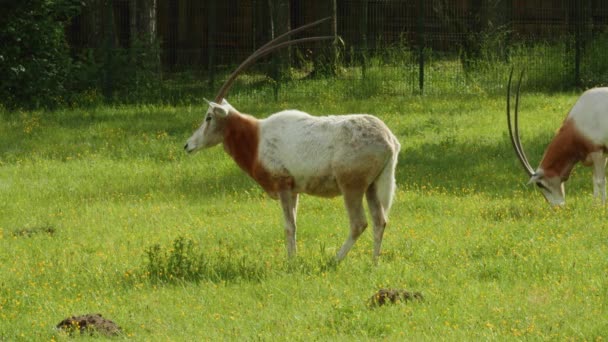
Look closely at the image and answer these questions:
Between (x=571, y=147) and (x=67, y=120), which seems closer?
(x=571, y=147)

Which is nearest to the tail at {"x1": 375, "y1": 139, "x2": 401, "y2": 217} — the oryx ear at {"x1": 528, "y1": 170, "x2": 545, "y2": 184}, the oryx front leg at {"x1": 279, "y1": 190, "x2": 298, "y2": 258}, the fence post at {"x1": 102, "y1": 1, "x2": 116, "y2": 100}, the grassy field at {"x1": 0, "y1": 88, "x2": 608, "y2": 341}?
the grassy field at {"x1": 0, "y1": 88, "x2": 608, "y2": 341}

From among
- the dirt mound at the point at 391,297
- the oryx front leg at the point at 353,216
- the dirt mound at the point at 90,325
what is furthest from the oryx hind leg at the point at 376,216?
the dirt mound at the point at 90,325

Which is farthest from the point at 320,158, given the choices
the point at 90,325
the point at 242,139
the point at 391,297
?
the point at 90,325

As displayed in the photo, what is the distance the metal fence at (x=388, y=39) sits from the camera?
2222 centimetres

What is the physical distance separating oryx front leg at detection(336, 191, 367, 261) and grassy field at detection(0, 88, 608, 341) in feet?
0.58

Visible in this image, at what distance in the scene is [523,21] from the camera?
29.3 m

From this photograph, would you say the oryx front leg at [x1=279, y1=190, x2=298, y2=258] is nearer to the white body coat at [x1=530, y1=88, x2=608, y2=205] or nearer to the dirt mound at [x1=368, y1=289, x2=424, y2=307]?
the dirt mound at [x1=368, y1=289, x2=424, y2=307]

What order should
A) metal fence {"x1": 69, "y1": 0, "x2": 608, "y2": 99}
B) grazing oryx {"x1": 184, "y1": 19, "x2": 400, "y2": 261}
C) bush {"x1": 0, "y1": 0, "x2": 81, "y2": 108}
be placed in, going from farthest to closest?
1. metal fence {"x1": 69, "y1": 0, "x2": 608, "y2": 99}
2. bush {"x1": 0, "y1": 0, "x2": 81, "y2": 108}
3. grazing oryx {"x1": 184, "y1": 19, "x2": 400, "y2": 261}

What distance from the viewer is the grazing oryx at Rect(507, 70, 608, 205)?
1231cm

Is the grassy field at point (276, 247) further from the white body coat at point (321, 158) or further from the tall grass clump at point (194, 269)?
the white body coat at point (321, 158)

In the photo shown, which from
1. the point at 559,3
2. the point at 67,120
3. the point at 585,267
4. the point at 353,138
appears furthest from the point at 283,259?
the point at 559,3

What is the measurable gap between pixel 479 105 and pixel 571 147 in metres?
6.93

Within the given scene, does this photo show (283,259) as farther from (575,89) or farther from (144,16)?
(144,16)

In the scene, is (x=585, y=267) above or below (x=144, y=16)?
below
